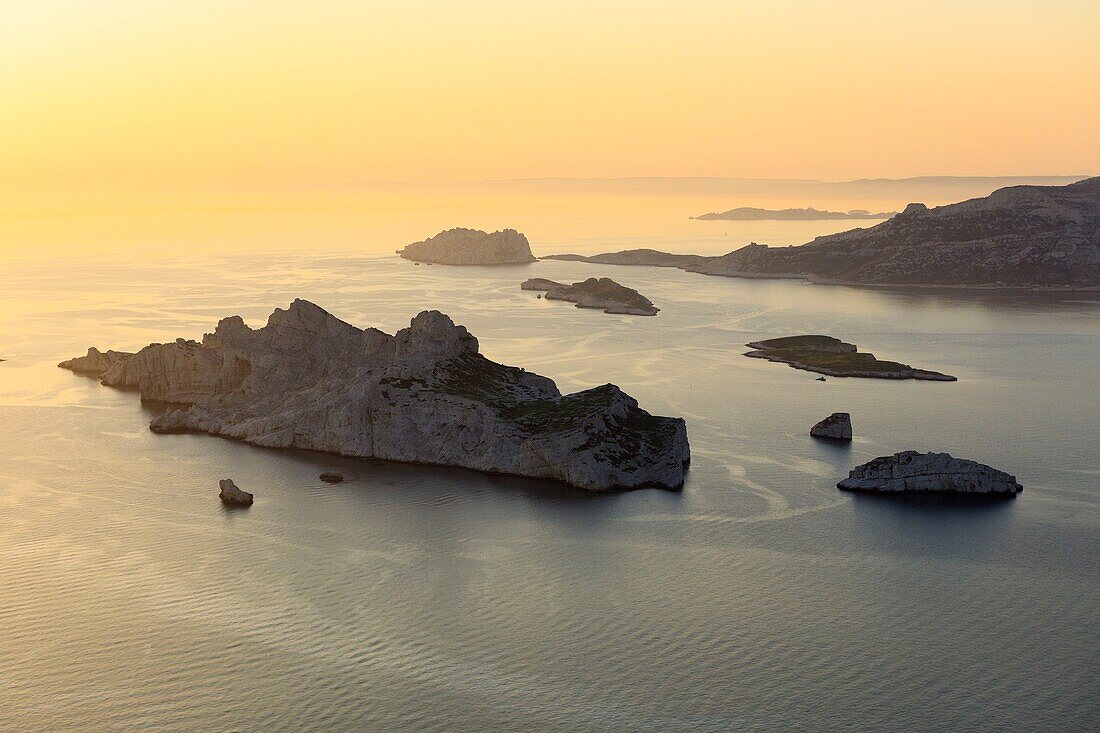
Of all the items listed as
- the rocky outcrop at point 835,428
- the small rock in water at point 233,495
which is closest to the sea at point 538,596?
the small rock in water at point 233,495

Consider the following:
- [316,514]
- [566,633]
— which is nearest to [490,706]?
[566,633]

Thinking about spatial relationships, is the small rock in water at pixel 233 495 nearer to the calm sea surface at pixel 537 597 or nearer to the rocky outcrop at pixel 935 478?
the calm sea surface at pixel 537 597

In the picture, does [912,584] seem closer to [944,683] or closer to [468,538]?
[944,683]

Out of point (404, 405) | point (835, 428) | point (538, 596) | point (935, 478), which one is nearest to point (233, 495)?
point (404, 405)

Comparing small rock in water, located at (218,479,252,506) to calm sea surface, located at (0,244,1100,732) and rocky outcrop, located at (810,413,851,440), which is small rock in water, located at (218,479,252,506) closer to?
calm sea surface, located at (0,244,1100,732)

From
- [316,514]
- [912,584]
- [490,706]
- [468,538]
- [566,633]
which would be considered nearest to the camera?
[490,706]

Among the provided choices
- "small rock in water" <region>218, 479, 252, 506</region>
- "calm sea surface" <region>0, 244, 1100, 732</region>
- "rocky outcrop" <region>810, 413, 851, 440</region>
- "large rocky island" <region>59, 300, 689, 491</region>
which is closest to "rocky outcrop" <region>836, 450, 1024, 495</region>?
"calm sea surface" <region>0, 244, 1100, 732</region>

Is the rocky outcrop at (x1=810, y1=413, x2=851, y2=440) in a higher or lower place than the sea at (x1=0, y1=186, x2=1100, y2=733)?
higher
